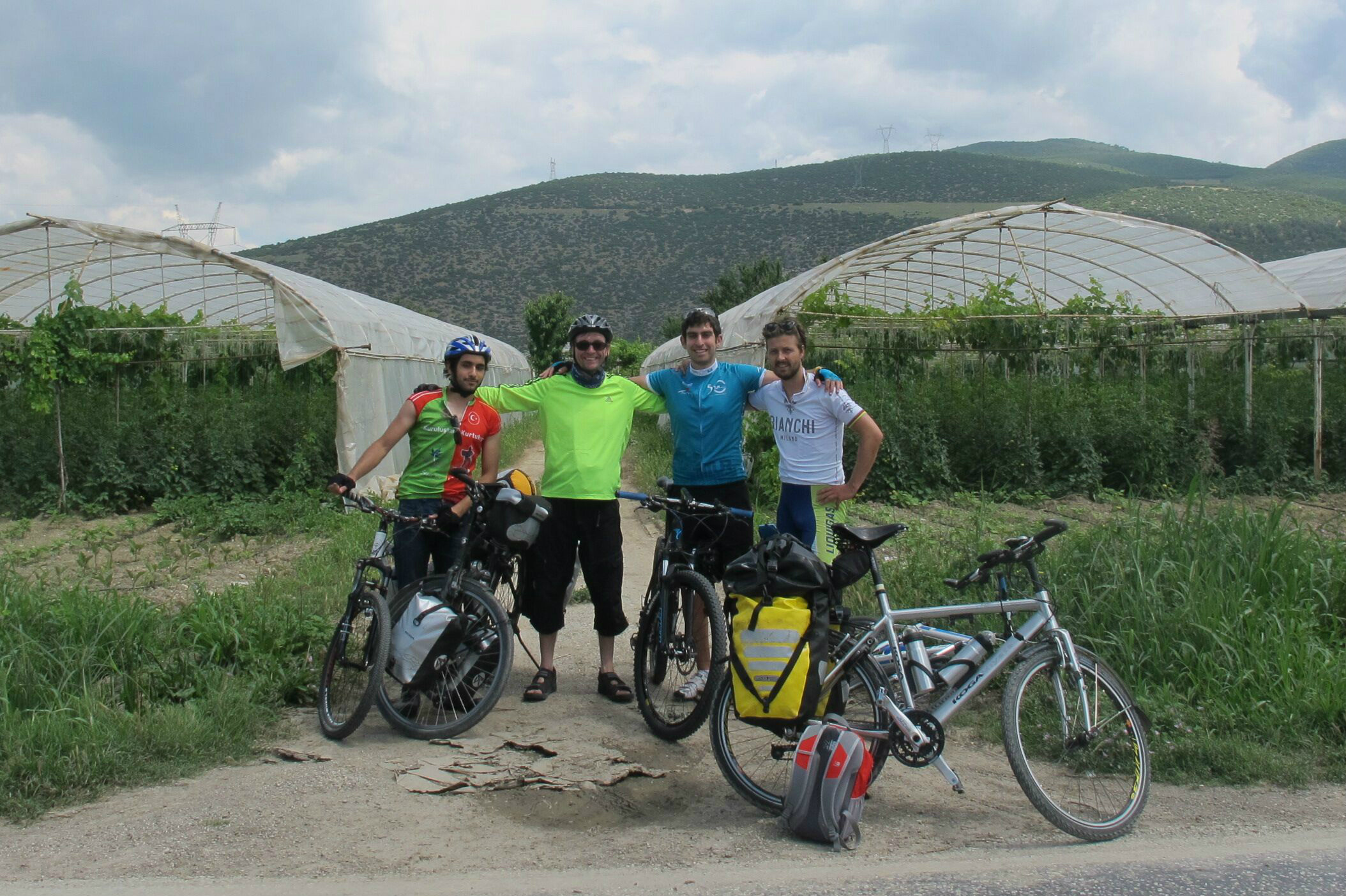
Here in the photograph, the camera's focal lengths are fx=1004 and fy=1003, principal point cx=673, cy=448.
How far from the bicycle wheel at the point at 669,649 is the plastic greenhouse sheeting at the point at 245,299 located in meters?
6.93

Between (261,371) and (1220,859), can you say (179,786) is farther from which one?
(261,371)

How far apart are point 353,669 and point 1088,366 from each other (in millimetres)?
11679

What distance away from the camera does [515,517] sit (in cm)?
462

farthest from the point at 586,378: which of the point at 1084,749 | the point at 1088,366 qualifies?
the point at 1088,366

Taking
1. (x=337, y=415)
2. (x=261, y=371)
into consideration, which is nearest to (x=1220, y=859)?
(x=337, y=415)

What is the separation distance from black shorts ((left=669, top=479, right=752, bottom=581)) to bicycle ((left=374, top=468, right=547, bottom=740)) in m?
0.70

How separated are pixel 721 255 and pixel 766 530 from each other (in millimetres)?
60217

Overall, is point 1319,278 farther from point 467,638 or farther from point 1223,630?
point 467,638

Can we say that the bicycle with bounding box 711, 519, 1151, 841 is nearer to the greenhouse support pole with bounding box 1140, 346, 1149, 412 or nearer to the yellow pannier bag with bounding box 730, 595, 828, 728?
the yellow pannier bag with bounding box 730, 595, 828, 728

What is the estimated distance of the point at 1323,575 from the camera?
17.4 ft

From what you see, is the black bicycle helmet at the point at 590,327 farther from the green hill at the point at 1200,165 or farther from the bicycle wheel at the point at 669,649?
the green hill at the point at 1200,165

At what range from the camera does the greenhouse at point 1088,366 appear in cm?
1217

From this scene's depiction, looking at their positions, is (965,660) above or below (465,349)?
below

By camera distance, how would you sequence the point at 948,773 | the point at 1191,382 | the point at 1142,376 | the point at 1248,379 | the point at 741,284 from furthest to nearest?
the point at 741,284 < the point at 1142,376 < the point at 1191,382 < the point at 1248,379 < the point at 948,773
